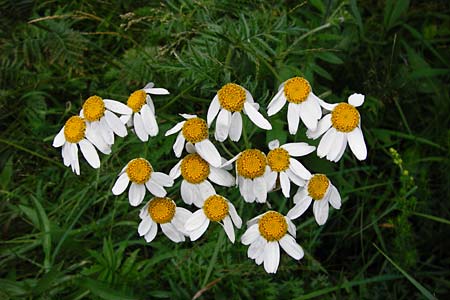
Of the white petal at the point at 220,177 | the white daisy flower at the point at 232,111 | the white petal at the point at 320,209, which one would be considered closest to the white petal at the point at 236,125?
the white daisy flower at the point at 232,111

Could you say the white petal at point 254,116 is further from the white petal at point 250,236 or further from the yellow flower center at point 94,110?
the yellow flower center at point 94,110

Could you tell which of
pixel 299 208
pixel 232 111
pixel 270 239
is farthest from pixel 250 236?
pixel 232 111

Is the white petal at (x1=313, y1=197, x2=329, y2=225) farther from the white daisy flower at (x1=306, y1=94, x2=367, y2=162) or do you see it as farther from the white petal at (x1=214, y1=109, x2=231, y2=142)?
the white petal at (x1=214, y1=109, x2=231, y2=142)

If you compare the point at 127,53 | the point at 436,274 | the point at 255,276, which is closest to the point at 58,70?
the point at 127,53

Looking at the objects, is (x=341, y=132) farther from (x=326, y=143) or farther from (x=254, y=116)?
(x=254, y=116)

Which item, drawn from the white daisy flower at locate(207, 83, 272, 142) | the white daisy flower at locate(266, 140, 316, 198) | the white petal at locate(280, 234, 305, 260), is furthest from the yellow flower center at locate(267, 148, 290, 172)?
the white petal at locate(280, 234, 305, 260)
